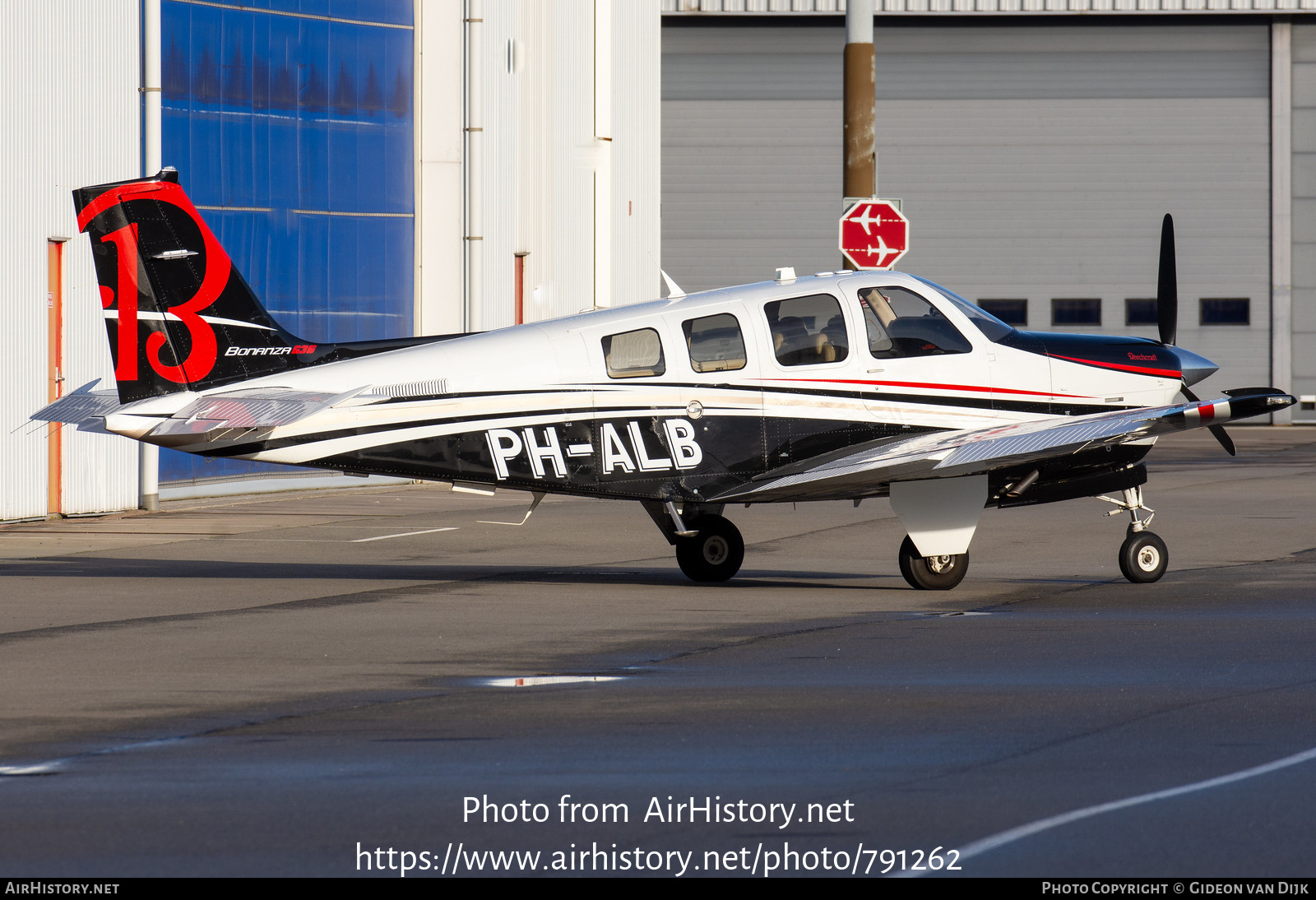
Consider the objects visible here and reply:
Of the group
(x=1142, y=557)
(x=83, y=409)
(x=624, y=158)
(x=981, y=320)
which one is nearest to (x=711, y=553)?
(x=981, y=320)

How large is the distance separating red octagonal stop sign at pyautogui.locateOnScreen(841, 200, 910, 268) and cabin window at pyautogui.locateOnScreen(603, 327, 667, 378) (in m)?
6.79

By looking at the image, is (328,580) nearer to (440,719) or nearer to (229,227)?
(440,719)

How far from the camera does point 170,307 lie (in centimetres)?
1450

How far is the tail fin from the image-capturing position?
1430cm

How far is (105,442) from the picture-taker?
2261cm

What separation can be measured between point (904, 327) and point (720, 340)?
1.57m

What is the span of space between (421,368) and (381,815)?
7578mm

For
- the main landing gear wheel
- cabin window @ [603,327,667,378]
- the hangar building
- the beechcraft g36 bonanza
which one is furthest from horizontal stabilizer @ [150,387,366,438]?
the hangar building

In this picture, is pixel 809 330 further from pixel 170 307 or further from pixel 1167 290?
pixel 170 307

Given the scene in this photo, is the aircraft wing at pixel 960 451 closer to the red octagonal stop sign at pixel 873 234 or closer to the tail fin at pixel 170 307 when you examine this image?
the tail fin at pixel 170 307

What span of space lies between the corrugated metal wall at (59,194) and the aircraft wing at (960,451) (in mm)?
10811

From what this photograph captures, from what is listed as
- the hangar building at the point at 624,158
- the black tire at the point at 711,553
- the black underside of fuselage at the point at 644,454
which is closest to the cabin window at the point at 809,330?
the black underside of fuselage at the point at 644,454

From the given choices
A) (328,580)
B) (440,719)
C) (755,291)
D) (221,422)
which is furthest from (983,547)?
(440,719)

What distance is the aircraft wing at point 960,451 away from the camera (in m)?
13.6
